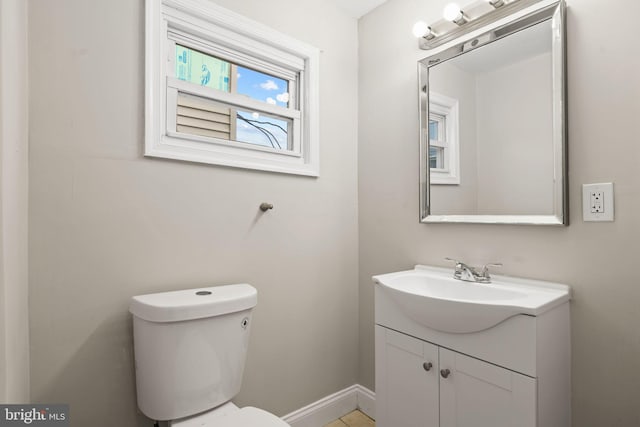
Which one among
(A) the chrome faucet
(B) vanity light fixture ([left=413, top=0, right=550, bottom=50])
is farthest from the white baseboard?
(B) vanity light fixture ([left=413, top=0, right=550, bottom=50])

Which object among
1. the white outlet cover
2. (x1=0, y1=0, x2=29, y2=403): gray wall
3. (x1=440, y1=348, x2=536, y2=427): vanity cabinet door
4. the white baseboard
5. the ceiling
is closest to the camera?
(x1=0, y1=0, x2=29, y2=403): gray wall

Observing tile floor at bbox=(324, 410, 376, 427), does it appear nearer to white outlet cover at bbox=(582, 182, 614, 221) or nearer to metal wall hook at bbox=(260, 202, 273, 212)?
metal wall hook at bbox=(260, 202, 273, 212)

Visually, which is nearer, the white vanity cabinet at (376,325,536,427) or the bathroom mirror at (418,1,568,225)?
the white vanity cabinet at (376,325,536,427)

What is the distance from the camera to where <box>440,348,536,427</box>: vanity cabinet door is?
986mm

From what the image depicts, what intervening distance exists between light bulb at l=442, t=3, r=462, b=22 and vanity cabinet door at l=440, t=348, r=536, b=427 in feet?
4.50

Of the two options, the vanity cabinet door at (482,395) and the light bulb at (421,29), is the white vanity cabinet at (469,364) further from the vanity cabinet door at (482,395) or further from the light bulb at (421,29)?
the light bulb at (421,29)

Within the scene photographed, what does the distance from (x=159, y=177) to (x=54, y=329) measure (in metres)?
0.62

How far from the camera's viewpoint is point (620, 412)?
1.08 meters

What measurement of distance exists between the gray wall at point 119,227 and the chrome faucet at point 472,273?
2.48ft

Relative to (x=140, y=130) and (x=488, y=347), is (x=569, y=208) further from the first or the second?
(x=140, y=130)

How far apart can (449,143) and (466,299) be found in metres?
0.75

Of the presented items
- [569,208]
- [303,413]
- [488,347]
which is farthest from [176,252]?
[569,208]

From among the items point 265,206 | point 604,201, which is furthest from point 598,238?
point 265,206

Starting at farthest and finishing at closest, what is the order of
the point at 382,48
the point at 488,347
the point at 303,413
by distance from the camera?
the point at 382,48 < the point at 303,413 < the point at 488,347
